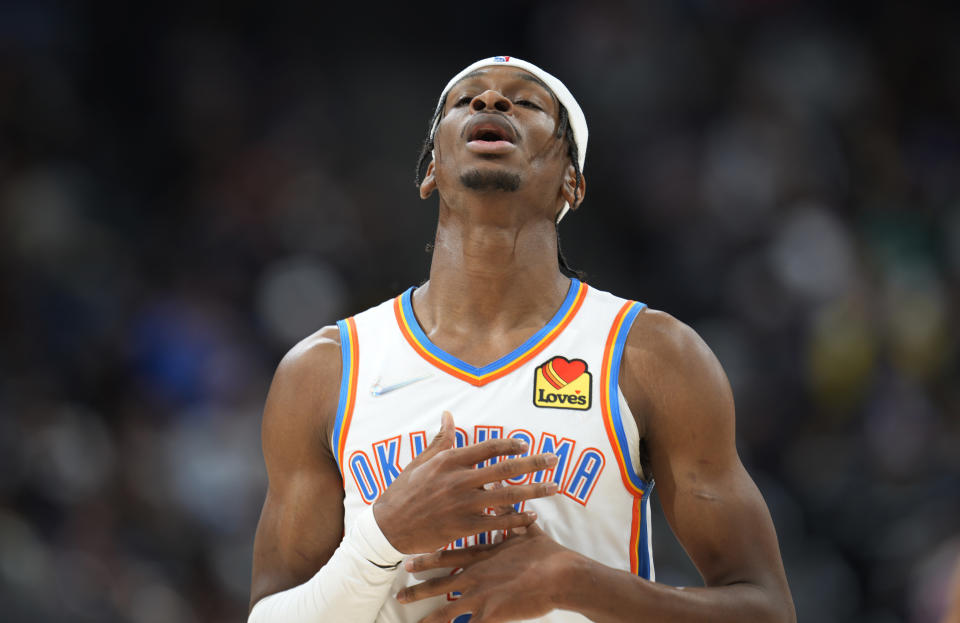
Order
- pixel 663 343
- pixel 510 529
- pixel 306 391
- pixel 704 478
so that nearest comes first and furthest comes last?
1. pixel 510 529
2. pixel 704 478
3. pixel 663 343
4. pixel 306 391

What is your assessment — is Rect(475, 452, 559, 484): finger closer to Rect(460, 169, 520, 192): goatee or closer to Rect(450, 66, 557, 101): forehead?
Rect(460, 169, 520, 192): goatee

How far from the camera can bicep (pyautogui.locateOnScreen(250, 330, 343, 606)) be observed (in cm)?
316

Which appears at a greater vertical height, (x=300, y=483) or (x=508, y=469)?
(x=300, y=483)

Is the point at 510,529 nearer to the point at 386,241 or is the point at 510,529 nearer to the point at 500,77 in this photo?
the point at 500,77

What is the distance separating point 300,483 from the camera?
3193 mm

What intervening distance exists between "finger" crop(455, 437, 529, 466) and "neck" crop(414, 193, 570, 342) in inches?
23.4

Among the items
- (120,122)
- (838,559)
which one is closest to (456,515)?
(838,559)

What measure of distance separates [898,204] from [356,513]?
625cm

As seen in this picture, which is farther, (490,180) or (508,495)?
(490,180)

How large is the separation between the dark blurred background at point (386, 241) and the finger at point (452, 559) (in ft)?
11.6

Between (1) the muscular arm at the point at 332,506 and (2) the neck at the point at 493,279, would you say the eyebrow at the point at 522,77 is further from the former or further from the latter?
(1) the muscular arm at the point at 332,506

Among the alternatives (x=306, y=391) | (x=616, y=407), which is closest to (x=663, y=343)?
(x=616, y=407)

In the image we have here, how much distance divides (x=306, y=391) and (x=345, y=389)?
14 centimetres

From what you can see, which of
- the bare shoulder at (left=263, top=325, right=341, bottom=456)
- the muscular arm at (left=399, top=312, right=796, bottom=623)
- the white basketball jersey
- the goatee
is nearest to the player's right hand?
the muscular arm at (left=399, top=312, right=796, bottom=623)
